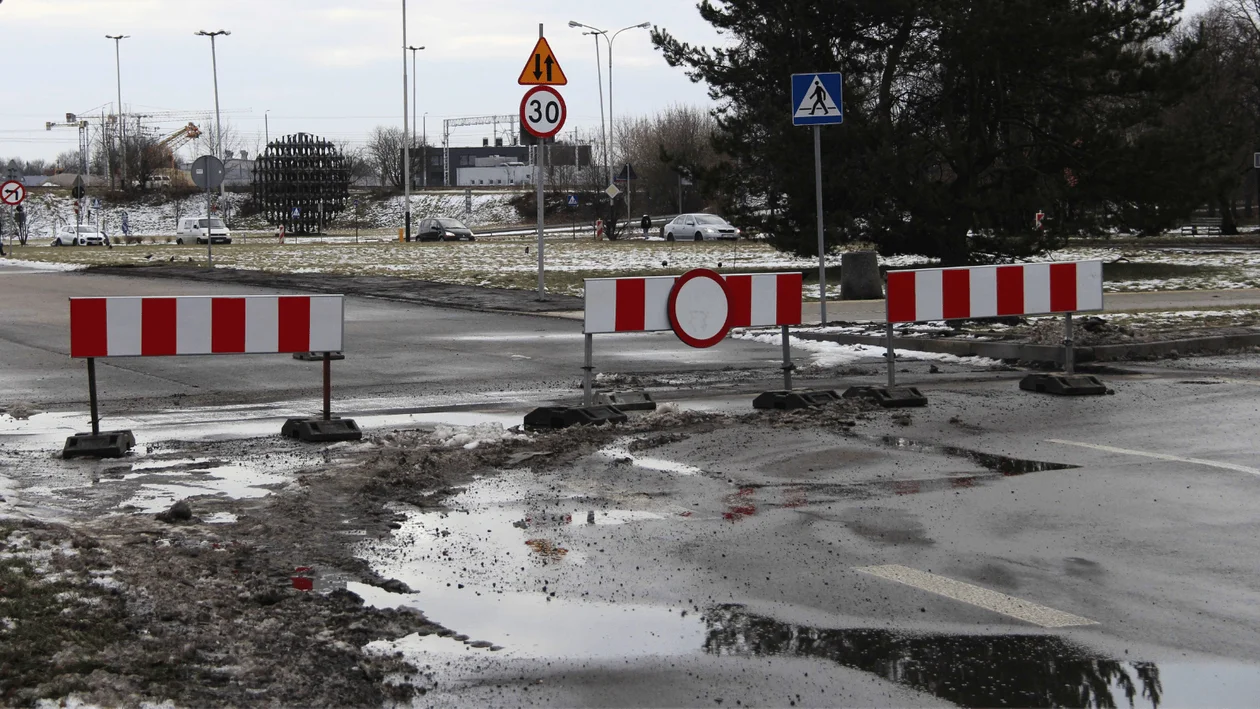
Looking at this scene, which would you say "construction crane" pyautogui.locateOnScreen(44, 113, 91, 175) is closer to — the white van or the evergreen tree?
the white van

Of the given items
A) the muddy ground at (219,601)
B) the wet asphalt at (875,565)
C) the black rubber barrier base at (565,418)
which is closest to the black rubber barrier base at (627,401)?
the black rubber barrier base at (565,418)

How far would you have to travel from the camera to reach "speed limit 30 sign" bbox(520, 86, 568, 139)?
20469mm

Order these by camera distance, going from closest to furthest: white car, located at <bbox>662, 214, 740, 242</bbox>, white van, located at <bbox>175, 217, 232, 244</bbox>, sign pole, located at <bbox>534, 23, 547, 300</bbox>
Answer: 1. sign pole, located at <bbox>534, 23, 547, 300</bbox>
2. white car, located at <bbox>662, 214, 740, 242</bbox>
3. white van, located at <bbox>175, 217, 232, 244</bbox>

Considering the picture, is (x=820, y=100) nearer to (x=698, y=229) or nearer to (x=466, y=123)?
(x=698, y=229)

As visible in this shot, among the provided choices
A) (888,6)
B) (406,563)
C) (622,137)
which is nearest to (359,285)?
(888,6)

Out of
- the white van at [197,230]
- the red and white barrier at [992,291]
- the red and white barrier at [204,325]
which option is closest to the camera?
the red and white barrier at [204,325]

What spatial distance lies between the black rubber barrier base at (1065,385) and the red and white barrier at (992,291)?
706mm

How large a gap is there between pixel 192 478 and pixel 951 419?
551cm

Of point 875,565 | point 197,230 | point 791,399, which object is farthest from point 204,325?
point 197,230

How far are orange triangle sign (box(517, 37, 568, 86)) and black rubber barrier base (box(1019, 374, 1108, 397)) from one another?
10.8 m

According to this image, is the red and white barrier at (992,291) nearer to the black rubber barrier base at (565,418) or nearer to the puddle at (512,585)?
the black rubber barrier base at (565,418)

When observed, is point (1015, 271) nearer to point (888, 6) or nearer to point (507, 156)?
point (888, 6)

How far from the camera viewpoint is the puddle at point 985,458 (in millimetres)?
8305

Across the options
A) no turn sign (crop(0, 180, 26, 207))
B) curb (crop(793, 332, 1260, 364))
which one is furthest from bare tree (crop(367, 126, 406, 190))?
curb (crop(793, 332, 1260, 364))
